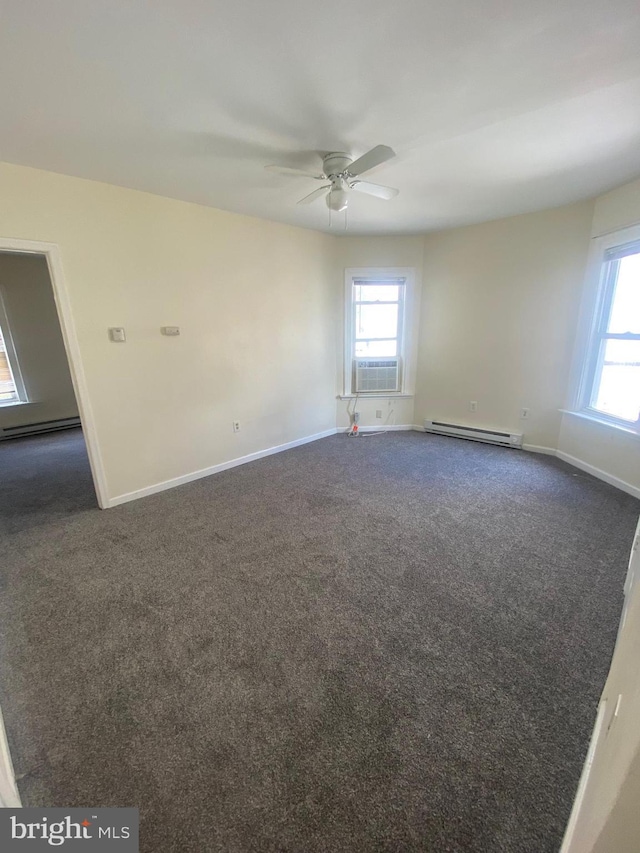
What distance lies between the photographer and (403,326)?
476 centimetres

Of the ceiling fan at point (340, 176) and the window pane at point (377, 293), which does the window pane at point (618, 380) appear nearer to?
the window pane at point (377, 293)

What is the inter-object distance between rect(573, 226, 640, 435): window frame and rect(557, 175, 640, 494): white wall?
70 millimetres

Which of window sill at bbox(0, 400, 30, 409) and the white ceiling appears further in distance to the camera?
window sill at bbox(0, 400, 30, 409)

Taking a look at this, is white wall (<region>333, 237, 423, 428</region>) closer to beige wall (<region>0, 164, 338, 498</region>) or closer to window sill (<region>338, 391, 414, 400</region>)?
beige wall (<region>0, 164, 338, 498</region>)

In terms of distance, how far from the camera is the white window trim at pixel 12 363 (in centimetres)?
480

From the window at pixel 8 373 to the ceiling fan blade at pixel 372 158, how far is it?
5322mm

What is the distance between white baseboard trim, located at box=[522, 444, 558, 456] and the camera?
3916mm

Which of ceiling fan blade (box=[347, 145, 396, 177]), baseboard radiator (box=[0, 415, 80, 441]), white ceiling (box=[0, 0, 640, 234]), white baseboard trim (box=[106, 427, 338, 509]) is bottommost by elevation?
white baseboard trim (box=[106, 427, 338, 509])

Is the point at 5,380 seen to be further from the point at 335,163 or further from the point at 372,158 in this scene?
the point at 372,158

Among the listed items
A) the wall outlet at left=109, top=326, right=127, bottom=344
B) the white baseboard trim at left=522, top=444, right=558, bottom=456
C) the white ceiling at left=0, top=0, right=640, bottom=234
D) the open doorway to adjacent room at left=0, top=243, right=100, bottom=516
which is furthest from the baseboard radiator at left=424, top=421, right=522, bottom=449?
the open doorway to adjacent room at left=0, top=243, right=100, bottom=516

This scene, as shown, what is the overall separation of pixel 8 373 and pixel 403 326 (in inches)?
225

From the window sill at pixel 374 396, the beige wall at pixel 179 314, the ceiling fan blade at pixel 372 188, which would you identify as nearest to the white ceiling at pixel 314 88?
the ceiling fan blade at pixel 372 188

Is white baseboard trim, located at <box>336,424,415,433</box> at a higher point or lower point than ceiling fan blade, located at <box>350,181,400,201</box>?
lower

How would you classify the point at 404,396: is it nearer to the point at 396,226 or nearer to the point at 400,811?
the point at 396,226
